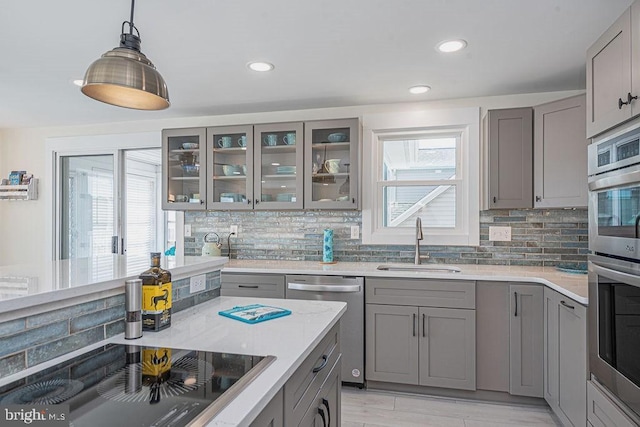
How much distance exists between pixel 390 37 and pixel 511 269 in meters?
1.95

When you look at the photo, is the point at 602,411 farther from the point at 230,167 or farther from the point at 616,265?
the point at 230,167

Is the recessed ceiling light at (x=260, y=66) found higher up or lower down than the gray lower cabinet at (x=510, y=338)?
higher up

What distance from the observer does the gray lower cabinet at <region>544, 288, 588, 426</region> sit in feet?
6.41

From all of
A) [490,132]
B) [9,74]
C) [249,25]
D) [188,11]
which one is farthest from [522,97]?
[9,74]

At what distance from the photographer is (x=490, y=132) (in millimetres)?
2984

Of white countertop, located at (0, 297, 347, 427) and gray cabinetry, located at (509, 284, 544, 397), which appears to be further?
gray cabinetry, located at (509, 284, 544, 397)

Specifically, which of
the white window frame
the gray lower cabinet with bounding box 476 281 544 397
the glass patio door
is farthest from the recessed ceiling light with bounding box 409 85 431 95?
the glass patio door

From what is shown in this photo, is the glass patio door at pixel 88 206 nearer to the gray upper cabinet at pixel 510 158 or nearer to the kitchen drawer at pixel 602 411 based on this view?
the gray upper cabinet at pixel 510 158

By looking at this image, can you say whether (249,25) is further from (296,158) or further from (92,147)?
(92,147)

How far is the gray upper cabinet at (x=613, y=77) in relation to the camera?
4.82 ft

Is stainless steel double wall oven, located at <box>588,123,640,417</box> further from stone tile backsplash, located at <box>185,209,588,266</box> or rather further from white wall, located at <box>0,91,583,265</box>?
white wall, located at <box>0,91,583,265</box>

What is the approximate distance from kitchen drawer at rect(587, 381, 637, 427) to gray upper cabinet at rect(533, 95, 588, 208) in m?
1.32

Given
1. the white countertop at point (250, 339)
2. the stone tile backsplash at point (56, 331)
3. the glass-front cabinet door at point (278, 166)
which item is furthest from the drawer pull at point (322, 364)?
the glass-front cabinet door at point (278, 166)

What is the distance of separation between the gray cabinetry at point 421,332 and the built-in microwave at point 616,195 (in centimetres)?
111
